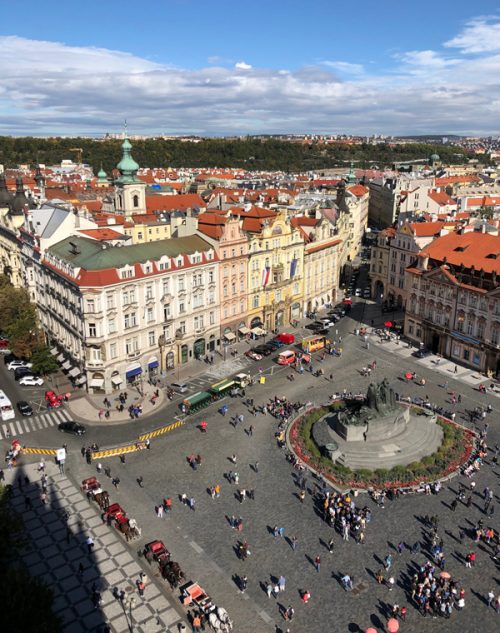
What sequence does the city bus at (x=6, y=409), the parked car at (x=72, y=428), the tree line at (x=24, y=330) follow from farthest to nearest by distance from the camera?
the tree line at (x=24, y=330), the city bus at (x=6, y=409), the parked car at (x=72, y=428)

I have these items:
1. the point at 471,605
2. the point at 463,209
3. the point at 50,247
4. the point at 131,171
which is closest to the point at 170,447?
the point at 471,605

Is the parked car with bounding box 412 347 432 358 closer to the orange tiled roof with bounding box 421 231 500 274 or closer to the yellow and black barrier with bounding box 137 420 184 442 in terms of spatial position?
the orange tiled roof with bounding box 421 231 500 274

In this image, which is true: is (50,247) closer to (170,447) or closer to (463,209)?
(170,447)

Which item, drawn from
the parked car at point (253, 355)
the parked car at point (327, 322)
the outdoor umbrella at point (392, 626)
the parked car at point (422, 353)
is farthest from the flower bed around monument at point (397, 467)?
the parked car at point (327, 322)

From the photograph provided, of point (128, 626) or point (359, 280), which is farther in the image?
point (359, 280)

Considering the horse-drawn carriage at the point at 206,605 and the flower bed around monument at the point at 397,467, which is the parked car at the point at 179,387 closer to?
the flower bed around monument at the point at 397,467

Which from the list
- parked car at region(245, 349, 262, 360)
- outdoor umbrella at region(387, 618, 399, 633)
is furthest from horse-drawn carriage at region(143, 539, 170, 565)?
parked car at region(245, 349, 262, 360)
